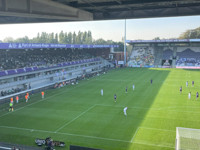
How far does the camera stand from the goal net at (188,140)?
12.3 m

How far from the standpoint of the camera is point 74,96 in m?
33.8

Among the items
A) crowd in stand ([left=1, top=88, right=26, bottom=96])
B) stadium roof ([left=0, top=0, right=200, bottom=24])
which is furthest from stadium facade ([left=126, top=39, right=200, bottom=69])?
stadium roof ([left=0, top=0, right=200, bottom=24])

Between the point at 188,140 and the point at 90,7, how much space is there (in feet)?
33.3

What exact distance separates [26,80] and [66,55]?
2841 centimetres

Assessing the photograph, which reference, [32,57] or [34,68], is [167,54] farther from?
[34,68]

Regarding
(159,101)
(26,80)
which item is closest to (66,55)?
(26,80)

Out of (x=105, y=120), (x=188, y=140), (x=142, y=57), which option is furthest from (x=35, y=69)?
(x=142, y=57)

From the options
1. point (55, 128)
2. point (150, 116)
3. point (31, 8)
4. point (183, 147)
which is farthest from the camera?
point (150, 116)

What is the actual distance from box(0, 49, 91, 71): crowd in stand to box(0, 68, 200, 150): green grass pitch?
11.4 metres

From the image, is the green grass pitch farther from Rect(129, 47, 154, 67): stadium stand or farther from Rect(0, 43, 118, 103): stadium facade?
Rect(129, 47, 154, 67): stadium stand

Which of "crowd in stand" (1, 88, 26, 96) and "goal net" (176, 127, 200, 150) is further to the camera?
"crowd in stand" (1, 88, 26, 96)

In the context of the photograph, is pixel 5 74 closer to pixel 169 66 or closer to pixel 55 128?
pixel 55 128

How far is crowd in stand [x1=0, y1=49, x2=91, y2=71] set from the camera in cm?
4156

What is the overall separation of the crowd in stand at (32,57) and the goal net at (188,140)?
32071 mm
